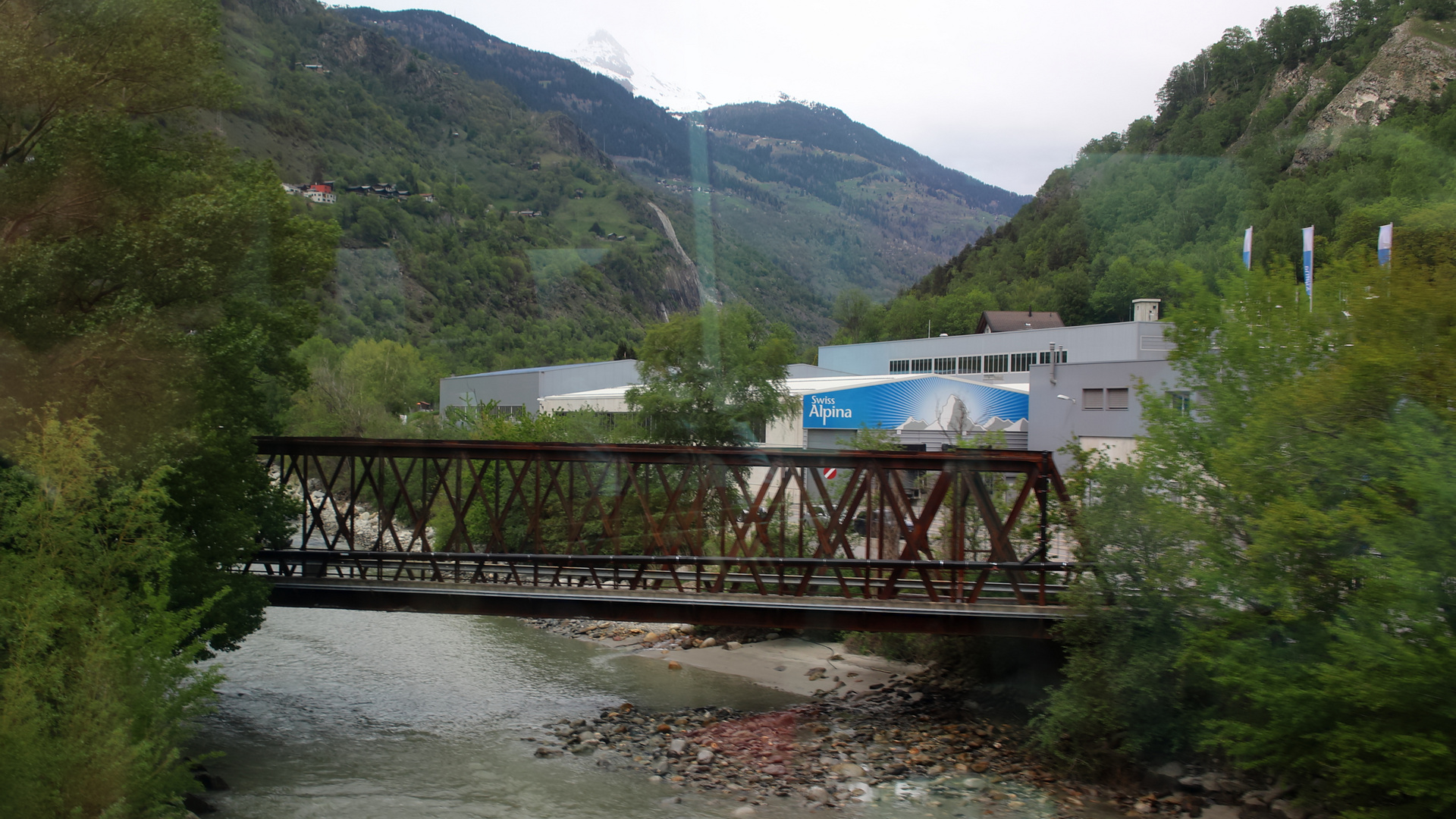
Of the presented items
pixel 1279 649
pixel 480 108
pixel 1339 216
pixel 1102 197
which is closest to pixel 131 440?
pixel 1279 649

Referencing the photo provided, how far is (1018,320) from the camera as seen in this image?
3076 inches

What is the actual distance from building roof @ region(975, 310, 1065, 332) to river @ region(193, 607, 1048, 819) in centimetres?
5935

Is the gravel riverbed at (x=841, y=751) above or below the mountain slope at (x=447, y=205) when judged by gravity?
below

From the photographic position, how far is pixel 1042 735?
14234 mm

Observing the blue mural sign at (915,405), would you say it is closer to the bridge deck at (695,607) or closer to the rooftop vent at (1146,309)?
the rooftop vent at (1146,309)

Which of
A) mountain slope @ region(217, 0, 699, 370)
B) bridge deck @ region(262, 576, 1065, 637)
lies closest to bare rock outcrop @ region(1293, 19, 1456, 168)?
mountain slope @ region(217, 0, 699, 370)

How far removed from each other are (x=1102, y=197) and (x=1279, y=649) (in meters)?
80.5

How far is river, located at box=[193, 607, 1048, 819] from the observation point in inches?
517

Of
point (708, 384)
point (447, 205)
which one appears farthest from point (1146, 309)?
point (447, 205)

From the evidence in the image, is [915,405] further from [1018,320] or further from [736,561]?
[1018,320]

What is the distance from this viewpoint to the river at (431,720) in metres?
13.1

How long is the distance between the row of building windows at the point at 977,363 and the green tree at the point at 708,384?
18208 mm

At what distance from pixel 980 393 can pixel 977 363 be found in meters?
17.5

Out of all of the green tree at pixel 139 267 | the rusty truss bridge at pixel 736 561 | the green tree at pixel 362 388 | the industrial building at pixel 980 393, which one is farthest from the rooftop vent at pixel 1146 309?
the green tree at pixel 139 267
